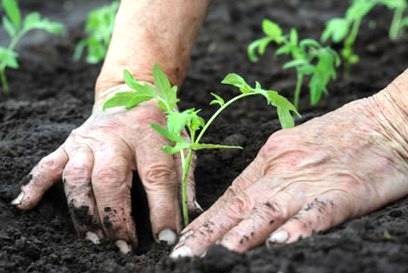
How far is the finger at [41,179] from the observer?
8.39 ft

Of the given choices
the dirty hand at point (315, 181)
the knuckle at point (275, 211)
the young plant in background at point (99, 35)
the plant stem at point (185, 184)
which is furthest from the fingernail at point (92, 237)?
the young plant in background at point (99, 35)

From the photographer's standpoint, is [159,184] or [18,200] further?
[18,200]

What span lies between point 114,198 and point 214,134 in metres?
0.76

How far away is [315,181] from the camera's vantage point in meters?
2.22

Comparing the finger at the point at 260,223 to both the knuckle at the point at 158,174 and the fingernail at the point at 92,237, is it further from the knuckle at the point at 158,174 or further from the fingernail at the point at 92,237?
the fingernail at the point at 92,237

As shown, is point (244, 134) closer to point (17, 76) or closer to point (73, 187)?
point (73, 187)

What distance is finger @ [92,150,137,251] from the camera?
95.6 inches

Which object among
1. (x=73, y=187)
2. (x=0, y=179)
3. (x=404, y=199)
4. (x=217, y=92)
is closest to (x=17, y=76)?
(x=217, y=92)

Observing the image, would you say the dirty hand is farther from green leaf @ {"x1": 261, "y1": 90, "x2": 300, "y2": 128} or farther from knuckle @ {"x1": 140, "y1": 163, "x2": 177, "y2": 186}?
knuckle @ {"x1": 140, "y1": 163, "x2": 177, "y2": 186}

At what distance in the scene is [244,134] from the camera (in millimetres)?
2992

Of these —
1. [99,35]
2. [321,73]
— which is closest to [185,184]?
[321,73]

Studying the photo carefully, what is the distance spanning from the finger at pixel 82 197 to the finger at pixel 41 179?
0.21 ft

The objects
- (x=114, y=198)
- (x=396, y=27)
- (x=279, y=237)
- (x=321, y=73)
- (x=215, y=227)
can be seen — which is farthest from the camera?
(x=396, y=27)

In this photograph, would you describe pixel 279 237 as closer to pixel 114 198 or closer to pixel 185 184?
pixel 185 184
